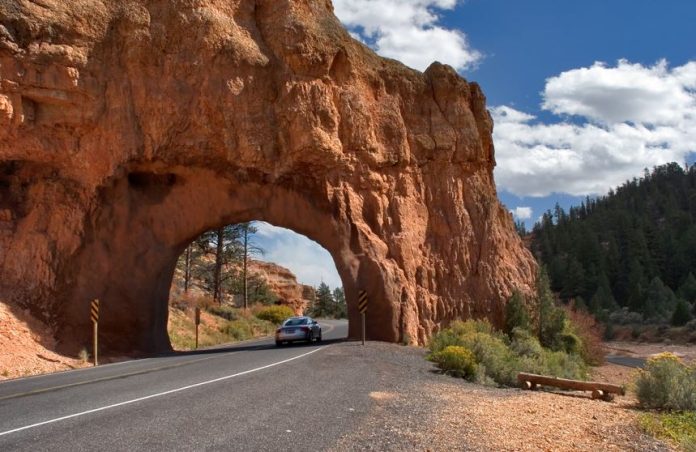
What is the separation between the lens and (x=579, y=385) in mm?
14039

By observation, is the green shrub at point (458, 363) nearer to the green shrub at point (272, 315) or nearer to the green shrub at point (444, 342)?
the green shrub at point (444, 342)

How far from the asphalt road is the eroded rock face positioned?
9777mm

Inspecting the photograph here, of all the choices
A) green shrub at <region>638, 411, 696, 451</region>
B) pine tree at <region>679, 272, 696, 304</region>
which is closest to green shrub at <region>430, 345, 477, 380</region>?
green shrub at <region>638, 411, 696, 451</region>

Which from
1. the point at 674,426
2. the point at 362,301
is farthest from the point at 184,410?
the point at 362,301

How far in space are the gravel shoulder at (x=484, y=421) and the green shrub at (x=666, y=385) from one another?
1.70 feet

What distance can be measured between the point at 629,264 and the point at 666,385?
71.8 m

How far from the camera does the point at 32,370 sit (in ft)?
59.3

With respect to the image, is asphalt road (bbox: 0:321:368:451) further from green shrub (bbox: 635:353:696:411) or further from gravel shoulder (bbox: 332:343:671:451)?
green shrub (bbox: 635:353:696:411)

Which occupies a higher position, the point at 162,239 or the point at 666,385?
the point at 162,239

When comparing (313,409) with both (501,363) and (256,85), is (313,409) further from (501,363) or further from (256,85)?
(256,85)

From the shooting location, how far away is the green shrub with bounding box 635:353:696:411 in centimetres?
1206

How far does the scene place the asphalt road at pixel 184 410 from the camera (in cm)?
711

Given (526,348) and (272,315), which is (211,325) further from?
(526,348)

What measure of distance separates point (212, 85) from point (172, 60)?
1805 mm
